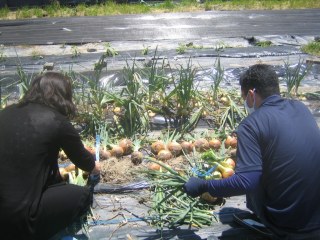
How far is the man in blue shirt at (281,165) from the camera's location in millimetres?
2020

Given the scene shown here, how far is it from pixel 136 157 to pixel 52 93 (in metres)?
1.12

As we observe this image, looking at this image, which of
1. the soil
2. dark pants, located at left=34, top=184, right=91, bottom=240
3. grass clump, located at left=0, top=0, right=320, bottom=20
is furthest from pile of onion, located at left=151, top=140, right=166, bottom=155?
grass clump, located at left=0, top=0, right=320, bottom=20

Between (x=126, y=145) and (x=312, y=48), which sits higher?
(x=312, y=48)

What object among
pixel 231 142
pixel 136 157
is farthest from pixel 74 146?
pixel 231 142

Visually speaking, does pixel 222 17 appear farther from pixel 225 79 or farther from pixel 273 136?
pixel 273 136

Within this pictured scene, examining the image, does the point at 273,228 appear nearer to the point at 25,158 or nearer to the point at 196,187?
the point at 196,187

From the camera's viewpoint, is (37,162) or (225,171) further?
(225,171)

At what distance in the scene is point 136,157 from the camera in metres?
3.18

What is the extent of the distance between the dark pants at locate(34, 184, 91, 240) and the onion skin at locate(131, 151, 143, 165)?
0.80 meters

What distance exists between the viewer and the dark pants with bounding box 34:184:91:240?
7.19ft

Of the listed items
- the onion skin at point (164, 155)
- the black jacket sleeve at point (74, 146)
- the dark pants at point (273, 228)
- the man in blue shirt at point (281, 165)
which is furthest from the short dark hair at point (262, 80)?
the onion skin at point (164, 155)

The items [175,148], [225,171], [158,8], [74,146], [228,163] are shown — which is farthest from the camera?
[158,8]

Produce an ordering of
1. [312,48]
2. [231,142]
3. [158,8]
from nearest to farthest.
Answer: [231,142]
[312,48]
[158,8]

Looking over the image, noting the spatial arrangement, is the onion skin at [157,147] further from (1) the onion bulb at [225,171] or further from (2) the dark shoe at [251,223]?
(2) the dark shoe at [251,223]
